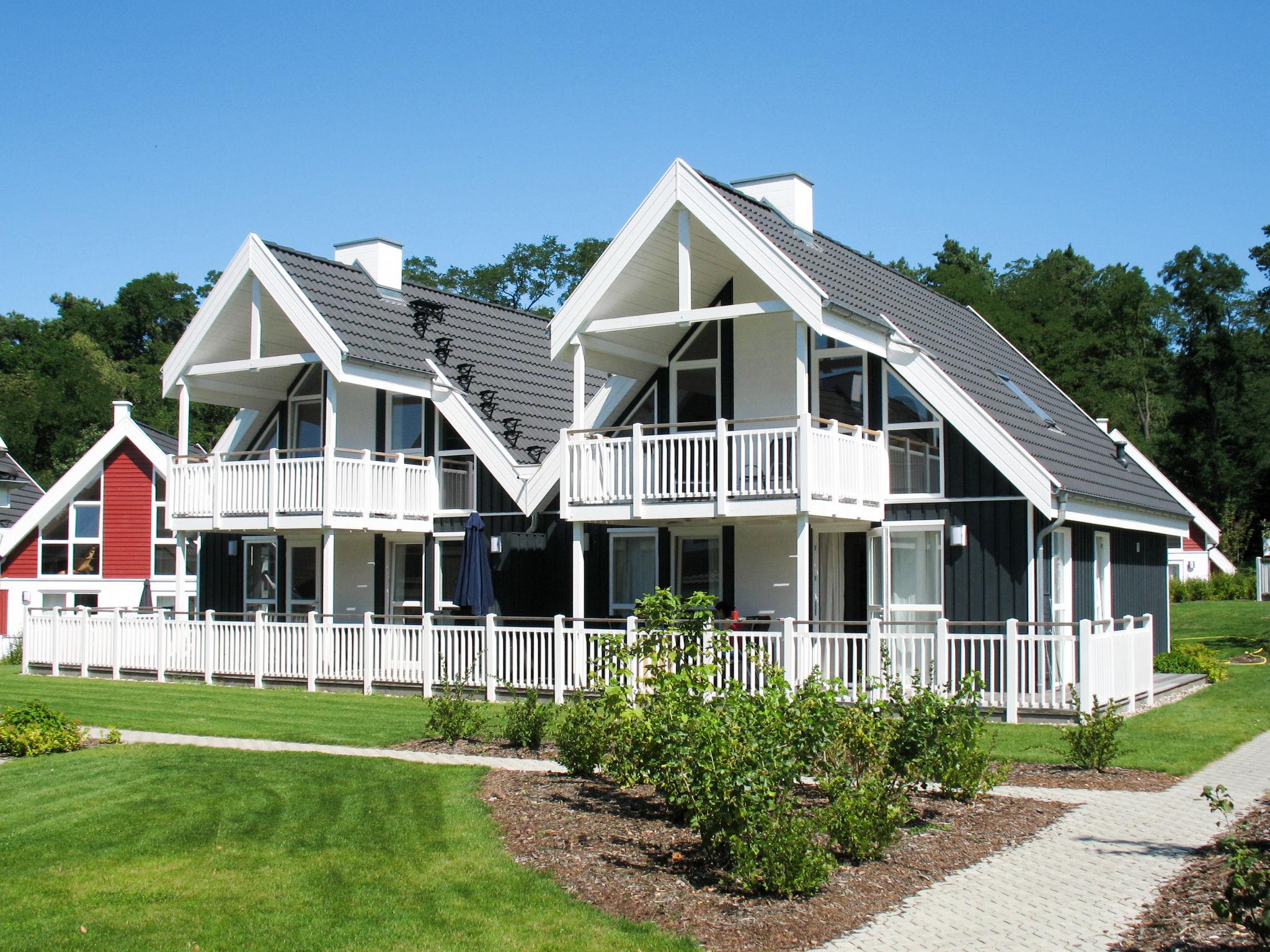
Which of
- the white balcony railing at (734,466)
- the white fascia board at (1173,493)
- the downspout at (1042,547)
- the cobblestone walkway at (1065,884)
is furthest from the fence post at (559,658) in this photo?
the white fascia board at (1173,493)

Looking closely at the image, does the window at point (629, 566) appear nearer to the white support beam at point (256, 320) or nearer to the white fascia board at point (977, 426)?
the white fascia board at point (977, 426)

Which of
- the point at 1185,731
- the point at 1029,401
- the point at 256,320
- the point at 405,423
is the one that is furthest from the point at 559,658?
the point at 1029,401

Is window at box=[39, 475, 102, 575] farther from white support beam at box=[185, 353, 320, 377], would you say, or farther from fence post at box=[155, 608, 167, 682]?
fence post at box=[155, 608, 167, 682]

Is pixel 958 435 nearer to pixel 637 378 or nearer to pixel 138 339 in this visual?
pixel 637 378

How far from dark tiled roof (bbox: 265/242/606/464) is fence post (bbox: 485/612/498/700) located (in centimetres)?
407

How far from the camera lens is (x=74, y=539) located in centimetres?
3400

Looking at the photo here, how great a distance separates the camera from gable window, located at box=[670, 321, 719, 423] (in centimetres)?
2203

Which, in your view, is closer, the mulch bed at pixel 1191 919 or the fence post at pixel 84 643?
the mulch bed at pixel 1191 919

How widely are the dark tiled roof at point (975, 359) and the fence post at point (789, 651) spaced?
171 inches

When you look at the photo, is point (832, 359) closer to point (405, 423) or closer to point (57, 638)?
point (405, 423)

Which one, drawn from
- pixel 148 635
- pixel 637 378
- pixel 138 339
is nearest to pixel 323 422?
pixel 148 635

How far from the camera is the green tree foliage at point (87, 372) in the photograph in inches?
2554

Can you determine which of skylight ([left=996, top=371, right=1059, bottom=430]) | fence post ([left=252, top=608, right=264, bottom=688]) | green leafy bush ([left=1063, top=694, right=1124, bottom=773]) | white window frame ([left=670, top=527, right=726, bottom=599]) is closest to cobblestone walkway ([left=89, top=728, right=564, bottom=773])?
green leafy bush ([left=1063, top=694, right=1124, bottom=773])

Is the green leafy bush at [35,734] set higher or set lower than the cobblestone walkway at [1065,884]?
higher
